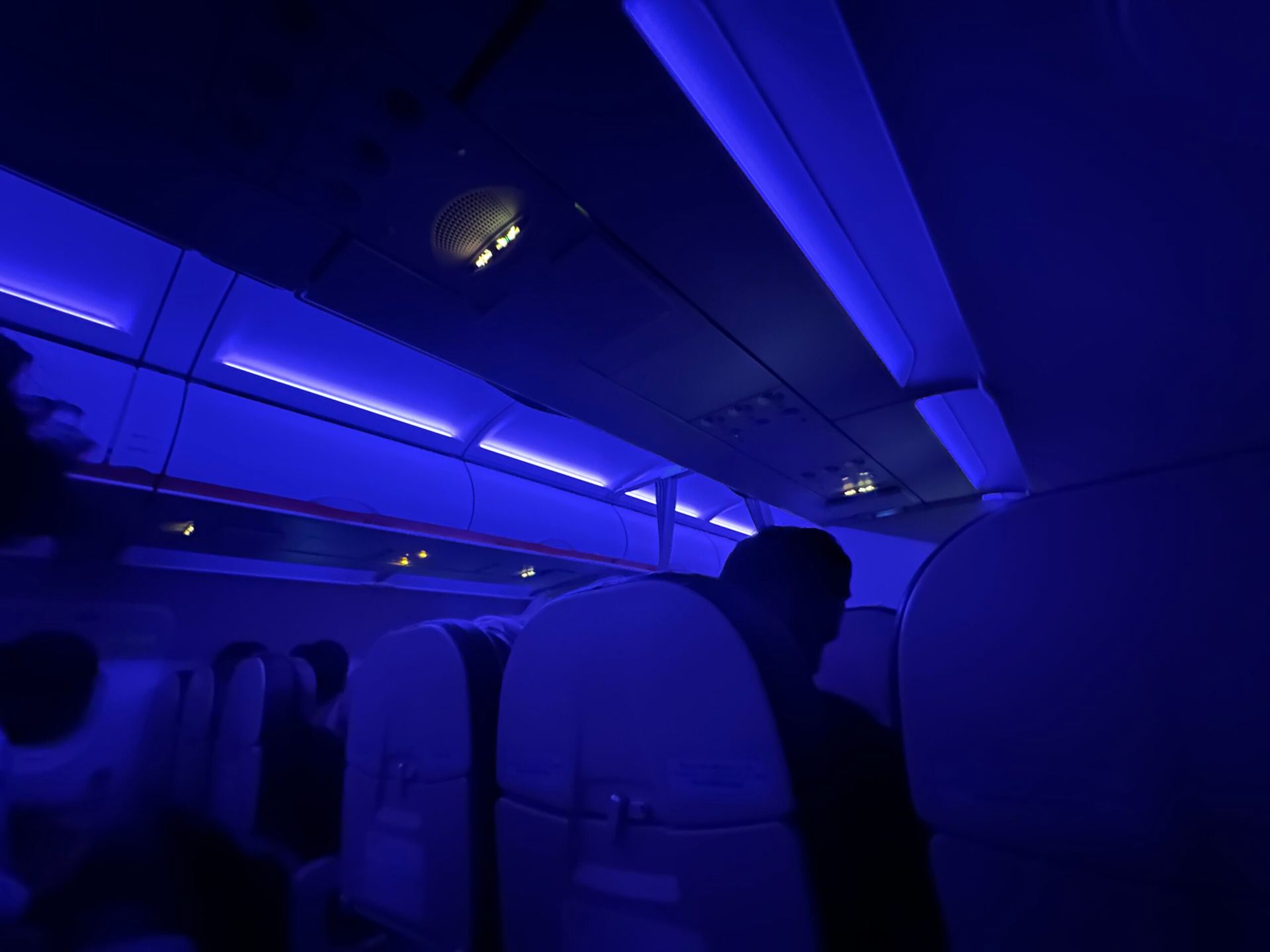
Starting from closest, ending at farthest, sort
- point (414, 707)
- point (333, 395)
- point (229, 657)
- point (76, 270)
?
point (414, 707), point (76, 270), point (333, 395), point (229, 657)

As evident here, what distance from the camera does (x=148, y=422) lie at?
2268 mm

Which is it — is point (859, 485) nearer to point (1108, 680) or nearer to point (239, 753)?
point (1108, 680)

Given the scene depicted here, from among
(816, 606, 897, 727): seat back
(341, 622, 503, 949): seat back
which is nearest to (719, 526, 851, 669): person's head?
(816, 606, 897, 727): seat back

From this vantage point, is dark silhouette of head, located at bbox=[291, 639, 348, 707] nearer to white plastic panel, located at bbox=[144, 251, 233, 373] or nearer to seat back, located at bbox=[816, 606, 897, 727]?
white plastic panel, located at bbox=[144, 251, 233, 373]

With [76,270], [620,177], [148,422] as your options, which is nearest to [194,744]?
[148,422]

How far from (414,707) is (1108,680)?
1.46 meters

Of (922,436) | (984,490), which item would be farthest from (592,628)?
(984,490)

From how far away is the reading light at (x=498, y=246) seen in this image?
55.0 inches

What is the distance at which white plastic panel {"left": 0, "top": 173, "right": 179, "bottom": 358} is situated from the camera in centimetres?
171

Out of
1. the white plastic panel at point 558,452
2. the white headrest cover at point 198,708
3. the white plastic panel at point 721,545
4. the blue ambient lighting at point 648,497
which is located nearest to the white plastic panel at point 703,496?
the blue ambient lighting at point 648,497

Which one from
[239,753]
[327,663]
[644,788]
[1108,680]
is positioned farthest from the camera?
[327,663]

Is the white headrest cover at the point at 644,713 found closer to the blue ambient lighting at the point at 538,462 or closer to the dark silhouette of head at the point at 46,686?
the dark silhouette of head at the point at 46,686

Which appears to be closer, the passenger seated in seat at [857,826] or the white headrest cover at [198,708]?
the passenger seated in seat at [857,826]

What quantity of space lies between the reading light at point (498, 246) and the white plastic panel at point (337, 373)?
1.14m
